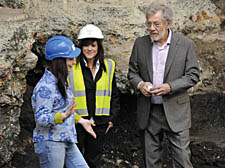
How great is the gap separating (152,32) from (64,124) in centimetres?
129

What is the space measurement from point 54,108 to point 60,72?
0.97 ft

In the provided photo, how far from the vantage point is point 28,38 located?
4.45 m

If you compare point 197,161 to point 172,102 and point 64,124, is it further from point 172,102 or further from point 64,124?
point 64,124

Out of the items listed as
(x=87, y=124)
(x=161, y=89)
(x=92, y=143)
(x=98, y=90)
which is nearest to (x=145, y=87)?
(x=161, y=89)

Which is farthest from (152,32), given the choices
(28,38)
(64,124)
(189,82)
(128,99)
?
(128,99)

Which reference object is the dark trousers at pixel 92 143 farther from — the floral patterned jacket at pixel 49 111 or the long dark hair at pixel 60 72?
the long dark hair at pixel 60 72

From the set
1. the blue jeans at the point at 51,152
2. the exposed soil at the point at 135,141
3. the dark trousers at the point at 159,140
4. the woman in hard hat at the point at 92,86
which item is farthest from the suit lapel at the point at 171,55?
the exposed soil at the point at 135,141

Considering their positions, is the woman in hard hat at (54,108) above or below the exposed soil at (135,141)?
above

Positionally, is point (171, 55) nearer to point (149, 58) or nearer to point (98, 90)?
point (149, 58)

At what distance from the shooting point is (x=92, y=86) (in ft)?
12.8

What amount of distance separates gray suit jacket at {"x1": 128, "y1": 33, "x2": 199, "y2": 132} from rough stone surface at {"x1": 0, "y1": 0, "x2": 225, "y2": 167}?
110 cm

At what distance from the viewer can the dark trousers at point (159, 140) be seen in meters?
3.80

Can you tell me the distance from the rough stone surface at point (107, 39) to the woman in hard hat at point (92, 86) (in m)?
0.72

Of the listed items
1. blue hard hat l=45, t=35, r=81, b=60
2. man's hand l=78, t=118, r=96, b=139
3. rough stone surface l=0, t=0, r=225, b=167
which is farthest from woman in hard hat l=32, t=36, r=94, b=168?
rough stone surface l=0, t=0, r=225, b=167
